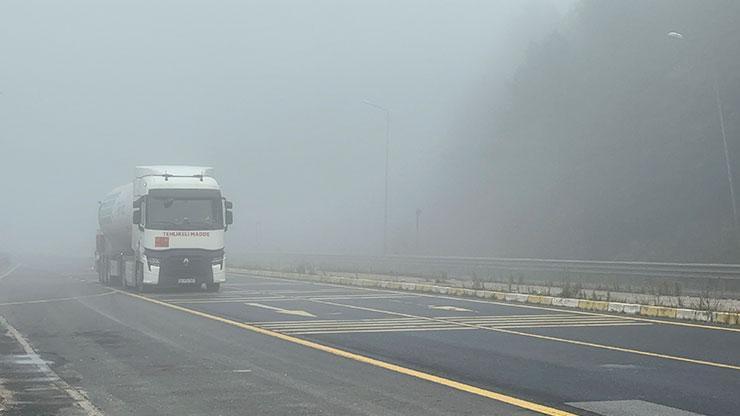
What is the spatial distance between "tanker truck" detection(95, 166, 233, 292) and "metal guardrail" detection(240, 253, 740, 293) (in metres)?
9.63

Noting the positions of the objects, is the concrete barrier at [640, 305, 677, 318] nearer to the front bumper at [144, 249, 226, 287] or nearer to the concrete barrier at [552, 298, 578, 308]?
the concrete barrier at [552, 298, 578, 308]

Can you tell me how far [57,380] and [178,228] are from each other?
1834cm

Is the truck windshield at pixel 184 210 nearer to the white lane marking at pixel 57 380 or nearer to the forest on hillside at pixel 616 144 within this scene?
the white lane marking at pixel 57 380

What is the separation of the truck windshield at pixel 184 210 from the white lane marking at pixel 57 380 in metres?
12.4

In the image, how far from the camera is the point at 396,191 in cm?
10106

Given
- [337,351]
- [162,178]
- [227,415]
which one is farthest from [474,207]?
[227,415]

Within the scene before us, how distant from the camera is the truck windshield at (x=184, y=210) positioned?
1177 inches

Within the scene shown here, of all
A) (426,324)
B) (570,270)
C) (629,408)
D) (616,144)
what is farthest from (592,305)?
(616,144)

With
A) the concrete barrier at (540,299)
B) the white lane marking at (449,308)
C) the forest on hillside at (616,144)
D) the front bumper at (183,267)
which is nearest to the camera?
the white lane marking at (449,308)

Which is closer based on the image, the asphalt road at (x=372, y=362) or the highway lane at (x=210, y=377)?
the highway lane at (x=210, y=377)

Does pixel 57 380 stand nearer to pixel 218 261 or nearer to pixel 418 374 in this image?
pixel 418 374

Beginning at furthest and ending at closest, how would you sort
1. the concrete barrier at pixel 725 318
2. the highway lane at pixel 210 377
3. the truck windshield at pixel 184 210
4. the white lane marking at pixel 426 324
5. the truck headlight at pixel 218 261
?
1. the truck headlight at pixel 218 261
2. the truck windshield at pixel 184 210
3. the concrete barrier at pixel 725 318
4. the white lane marking at pixel 426 324
5. the highway lane at pixel 210 377

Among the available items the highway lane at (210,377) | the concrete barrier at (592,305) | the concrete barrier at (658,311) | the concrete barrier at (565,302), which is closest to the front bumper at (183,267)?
the highway lane at (210,377)

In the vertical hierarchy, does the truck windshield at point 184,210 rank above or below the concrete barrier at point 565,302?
above
